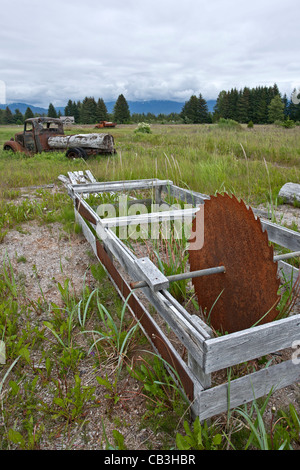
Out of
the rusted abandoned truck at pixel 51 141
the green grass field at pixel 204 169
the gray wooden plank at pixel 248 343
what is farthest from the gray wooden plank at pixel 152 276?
the rusted abandoned truck at pixel 51 141

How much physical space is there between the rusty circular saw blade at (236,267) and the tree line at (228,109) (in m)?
54.6

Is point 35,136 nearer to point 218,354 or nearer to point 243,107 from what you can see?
point 218,354

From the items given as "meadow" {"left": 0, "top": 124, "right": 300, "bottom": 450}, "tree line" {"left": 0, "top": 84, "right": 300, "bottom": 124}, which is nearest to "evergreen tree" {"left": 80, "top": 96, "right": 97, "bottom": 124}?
"tree line" {"left": 0, "top": 84, "right": 300, "bottom": 124}

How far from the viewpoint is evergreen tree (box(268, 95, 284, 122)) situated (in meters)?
51.9

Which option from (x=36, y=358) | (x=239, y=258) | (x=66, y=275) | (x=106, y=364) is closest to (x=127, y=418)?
(x=106, y=364)

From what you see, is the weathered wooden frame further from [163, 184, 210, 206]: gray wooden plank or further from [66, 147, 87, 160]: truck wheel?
[66, 147, 87, 160]: truck wheel

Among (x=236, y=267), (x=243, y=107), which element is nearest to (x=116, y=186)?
(x=236, y=267)

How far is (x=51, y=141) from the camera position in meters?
13.0

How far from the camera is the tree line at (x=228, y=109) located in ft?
→ 178

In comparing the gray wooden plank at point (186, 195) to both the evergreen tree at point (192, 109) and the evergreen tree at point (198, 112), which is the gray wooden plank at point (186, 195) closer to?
the evergreen tree at point (192, 109)

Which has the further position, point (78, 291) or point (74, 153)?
point (74, 153)

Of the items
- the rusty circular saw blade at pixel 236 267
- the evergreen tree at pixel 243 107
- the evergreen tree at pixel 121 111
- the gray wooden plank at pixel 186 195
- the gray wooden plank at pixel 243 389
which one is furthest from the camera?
the evergreen tree at pixel 121 111

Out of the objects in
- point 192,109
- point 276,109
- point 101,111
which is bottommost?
point 276,109

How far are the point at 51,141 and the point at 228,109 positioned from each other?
54.1 metres
